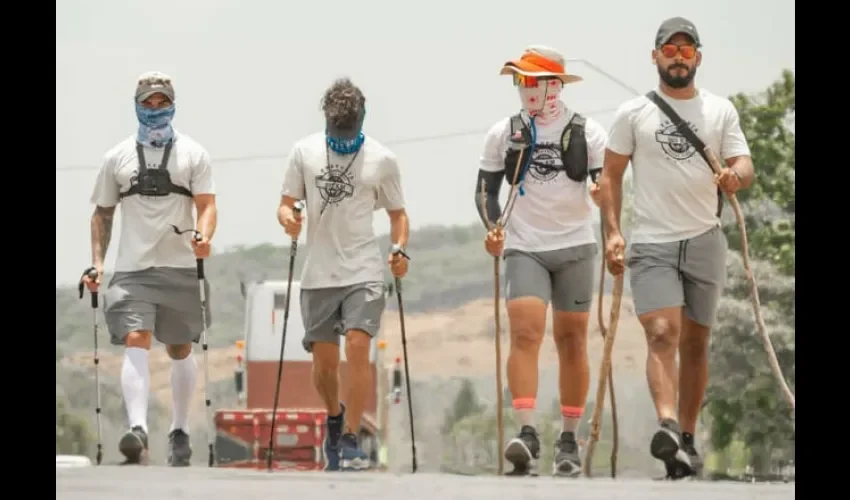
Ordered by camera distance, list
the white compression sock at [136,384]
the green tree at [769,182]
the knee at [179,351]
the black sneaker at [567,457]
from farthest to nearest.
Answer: the green tree at [769,182]
the knee at [179,351]
the white compression sock at [136,384]
the black sneaker at [567,457]

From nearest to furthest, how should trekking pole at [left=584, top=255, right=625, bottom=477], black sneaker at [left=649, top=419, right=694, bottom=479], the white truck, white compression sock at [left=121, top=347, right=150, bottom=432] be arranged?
black sneaker at [left=649, top=419, right=694, bottom=479] → trekking pole at [left=584, top=255, right=625, bottom=477] → white compression sock at [left=121, top=347, right=150, bottom=432] → the white truck

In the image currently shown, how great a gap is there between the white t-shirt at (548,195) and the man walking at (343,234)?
63cm

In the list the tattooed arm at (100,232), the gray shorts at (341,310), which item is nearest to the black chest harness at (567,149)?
the gray shorts at (341,310)

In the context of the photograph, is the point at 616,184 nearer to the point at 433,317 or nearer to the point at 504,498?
the point at 504,498

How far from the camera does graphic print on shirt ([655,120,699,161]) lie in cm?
1268

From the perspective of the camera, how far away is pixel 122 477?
10.9 meters

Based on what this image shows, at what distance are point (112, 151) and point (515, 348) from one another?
2.68 meters

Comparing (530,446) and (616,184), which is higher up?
(616,184)

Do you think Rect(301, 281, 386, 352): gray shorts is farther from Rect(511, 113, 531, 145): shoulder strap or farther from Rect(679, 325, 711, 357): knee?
Rect(679, 325, 711, 357): knee

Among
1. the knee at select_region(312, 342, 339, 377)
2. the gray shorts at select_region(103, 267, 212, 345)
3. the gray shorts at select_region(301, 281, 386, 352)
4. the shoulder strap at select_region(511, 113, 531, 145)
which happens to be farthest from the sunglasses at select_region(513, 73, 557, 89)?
the gray shorts at select_region(103, 267, 212, 345)

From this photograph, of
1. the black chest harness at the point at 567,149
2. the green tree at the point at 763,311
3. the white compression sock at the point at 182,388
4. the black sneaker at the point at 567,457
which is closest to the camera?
the black sneaker at the point at 567,457

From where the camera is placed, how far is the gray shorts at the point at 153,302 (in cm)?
1429

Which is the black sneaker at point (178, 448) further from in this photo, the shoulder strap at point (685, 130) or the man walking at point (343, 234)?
the shoulder strap at point (685, 130)
